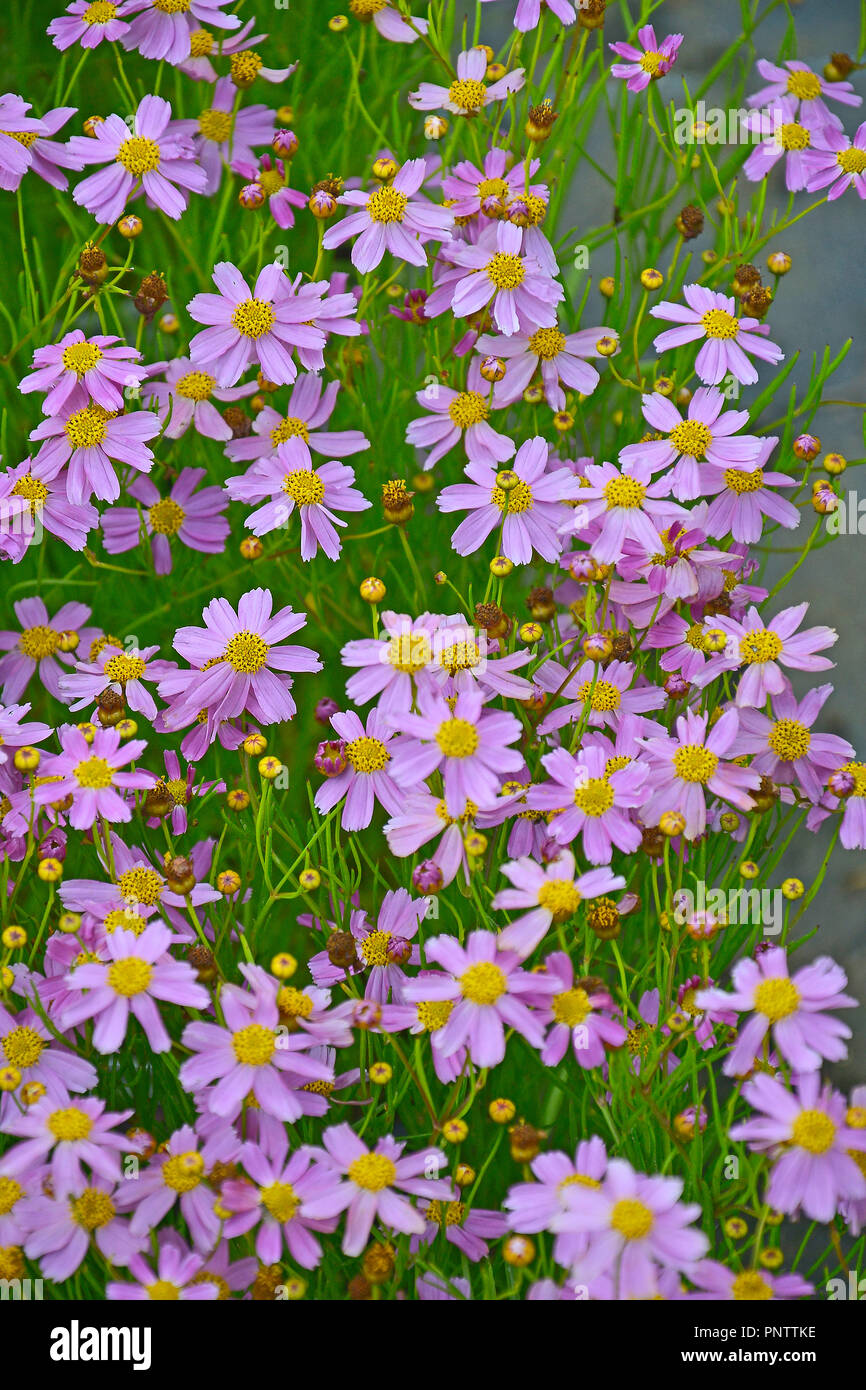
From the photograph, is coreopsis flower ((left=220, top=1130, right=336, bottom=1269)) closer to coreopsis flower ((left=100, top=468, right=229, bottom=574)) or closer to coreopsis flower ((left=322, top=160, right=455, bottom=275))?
coreopsis flower ((left=100, top=468, right=229, bottom=574))

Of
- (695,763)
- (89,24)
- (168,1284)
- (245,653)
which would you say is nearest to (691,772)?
(695,763)

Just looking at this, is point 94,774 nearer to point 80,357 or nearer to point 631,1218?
point 80,357

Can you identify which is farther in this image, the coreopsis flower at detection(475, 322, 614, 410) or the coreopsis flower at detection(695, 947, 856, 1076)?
the coreopsis flower at detection(475, 322, 614, 410)

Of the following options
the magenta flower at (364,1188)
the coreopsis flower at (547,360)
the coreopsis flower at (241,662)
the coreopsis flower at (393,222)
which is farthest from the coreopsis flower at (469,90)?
the magenta flower at (364,1188)

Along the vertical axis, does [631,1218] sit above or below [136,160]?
below

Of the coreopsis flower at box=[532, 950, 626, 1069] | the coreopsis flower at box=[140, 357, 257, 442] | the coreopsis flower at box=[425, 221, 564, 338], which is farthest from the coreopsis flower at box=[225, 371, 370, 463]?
the coreopsis flower at box=[532, 950, 626, 1069]
